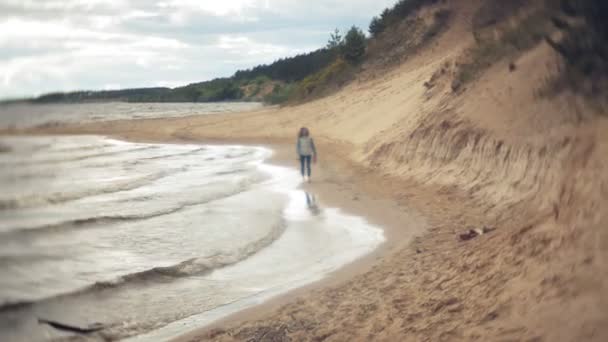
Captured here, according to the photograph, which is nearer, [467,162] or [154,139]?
[467,162]

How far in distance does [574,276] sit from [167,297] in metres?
5.30

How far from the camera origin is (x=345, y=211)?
14062 mm

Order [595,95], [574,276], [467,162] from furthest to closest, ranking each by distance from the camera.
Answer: [467,162]
[595,95]
[574,276]

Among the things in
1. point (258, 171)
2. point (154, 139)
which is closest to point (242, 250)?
point (258, 171)

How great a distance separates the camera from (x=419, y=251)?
9438 millimetres

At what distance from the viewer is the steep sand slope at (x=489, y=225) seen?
5.29 meters

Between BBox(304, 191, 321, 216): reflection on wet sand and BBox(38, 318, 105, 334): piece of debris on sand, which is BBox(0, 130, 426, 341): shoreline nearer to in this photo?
BBox(304, 191, 321, 216): reflection on wet sand

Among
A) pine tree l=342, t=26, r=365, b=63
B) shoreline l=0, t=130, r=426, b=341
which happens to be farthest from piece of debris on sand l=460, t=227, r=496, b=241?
pine tree l=342, t=26, r=365, b=63

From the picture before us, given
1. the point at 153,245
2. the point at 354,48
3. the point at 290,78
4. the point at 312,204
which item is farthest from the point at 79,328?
the point at 290,78

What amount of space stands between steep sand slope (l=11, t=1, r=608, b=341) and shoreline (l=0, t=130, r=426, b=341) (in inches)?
10.1

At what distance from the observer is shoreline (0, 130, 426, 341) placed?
767 cm

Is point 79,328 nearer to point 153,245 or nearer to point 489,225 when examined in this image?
point 153,245

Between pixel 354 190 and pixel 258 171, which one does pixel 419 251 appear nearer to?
pixel 354 190

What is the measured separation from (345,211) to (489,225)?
14.1 ft
